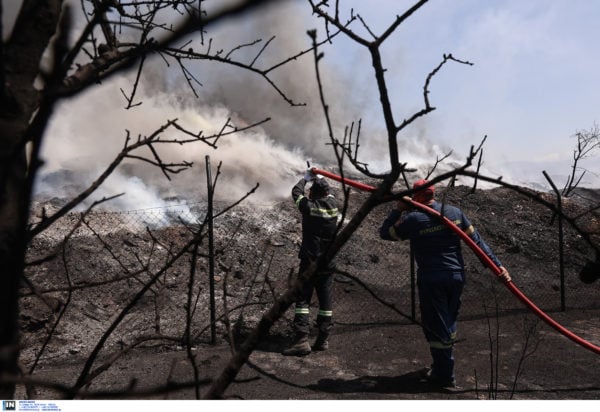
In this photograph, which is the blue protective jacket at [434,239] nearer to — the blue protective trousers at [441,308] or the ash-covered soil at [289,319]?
the blue protective trousers at [441,308]

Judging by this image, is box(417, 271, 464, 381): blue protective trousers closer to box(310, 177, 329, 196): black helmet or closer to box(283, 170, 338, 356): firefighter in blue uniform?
box(283, 170, 338, 356): firefighter in blue uniform

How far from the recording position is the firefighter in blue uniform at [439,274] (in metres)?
4.07

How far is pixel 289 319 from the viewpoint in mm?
6020

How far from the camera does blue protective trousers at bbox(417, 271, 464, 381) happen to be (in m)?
4.05

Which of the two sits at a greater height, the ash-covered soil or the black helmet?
the black helmet

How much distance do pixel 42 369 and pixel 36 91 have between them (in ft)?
16.4

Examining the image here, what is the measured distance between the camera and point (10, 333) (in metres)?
0.80

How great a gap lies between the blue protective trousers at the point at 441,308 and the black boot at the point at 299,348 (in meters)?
1.48

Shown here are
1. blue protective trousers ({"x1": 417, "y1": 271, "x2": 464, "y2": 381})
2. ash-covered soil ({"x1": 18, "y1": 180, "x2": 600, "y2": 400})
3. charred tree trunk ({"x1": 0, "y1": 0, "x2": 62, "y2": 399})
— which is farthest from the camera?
ash-covered soil ({"x1": 18, "y1": 180, "x2": 600, "y2": 400})

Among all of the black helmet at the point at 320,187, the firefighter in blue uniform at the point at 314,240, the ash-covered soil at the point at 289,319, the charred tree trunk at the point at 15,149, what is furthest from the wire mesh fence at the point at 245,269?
the charred tree trunk at the point at 15,149

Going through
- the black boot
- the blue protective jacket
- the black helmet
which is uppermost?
the black helmet

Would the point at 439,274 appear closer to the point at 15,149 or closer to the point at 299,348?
the point at 299,348

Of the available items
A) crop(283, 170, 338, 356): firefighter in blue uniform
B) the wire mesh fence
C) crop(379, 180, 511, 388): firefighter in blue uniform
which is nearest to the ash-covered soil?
the wire mesh fence

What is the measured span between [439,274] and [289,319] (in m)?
2.47
